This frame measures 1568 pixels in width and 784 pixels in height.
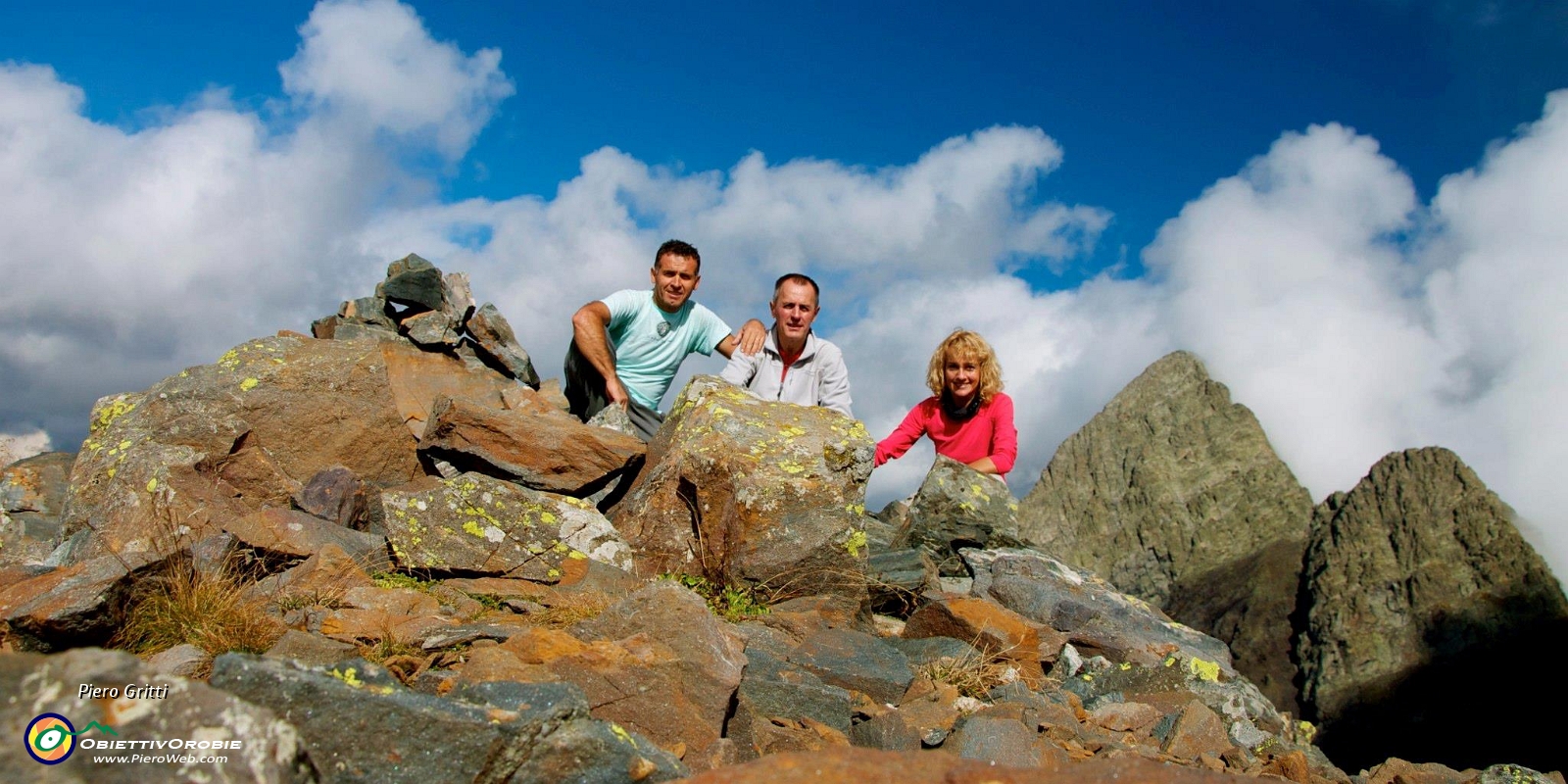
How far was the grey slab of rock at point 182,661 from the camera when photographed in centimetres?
472

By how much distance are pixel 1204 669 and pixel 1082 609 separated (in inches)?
49.1

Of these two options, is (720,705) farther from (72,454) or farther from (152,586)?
(72,454)

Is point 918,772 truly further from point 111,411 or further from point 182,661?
point 111,411

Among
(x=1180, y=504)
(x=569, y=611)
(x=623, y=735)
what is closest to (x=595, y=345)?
(x=569, y=611)

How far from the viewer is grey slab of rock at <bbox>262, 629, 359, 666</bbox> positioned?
473cm

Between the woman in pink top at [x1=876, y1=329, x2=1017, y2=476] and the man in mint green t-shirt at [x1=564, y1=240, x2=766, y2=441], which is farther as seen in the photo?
the man in mint green t-shirt at [x1=564, y1=240, x2=766, y2=441]

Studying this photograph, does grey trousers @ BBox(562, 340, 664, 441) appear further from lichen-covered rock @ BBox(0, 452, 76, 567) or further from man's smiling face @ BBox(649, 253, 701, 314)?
lichen-covered rock @ BBox(0, 452, 76, 567)

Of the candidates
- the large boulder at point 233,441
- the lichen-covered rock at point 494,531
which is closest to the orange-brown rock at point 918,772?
the lichen-covered rock at point 494,531

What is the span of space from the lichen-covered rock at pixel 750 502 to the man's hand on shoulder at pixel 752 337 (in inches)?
106

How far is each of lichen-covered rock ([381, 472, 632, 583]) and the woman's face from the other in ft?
15.8

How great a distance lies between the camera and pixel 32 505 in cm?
996

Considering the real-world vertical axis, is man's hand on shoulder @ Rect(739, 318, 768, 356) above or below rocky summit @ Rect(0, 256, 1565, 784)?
above

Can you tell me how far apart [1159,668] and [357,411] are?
7757 mm

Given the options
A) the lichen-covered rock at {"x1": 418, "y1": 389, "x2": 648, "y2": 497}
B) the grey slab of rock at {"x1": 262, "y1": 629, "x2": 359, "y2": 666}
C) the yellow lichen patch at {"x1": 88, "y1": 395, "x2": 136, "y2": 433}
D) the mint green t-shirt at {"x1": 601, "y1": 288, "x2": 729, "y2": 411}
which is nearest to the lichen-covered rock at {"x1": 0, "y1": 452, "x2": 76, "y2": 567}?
the yellow lichen patch at {"x1": 88, "y1": 395, "x2": 136, "y2": 433}
